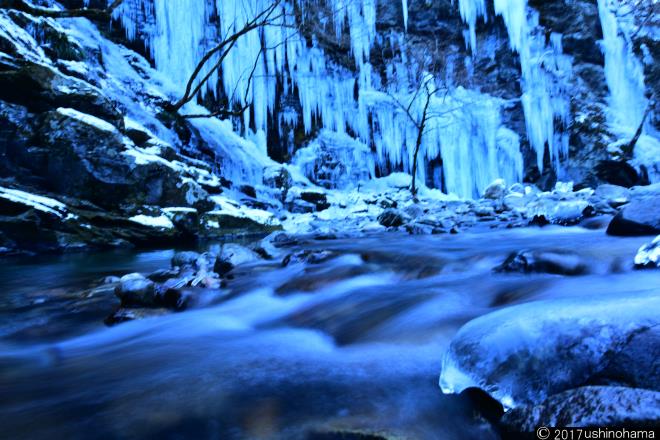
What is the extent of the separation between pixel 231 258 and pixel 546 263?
2.91m

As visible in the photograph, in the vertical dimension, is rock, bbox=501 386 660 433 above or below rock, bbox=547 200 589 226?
below

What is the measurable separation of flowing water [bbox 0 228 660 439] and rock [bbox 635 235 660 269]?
70mm

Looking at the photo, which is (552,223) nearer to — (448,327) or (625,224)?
(625,224)

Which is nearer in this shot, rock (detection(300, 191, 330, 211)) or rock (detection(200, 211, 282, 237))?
rock (detection(200, 211, 282, 237))

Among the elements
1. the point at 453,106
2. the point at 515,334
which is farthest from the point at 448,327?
the point at 453,106

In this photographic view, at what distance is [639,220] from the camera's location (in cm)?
319

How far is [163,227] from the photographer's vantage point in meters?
A: 8.70

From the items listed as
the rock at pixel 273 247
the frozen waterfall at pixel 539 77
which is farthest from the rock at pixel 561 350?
the frozen waterfall at pixel 539 77

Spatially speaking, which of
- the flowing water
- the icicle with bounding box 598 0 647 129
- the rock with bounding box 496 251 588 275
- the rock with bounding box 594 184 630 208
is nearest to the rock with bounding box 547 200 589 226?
the flowing water

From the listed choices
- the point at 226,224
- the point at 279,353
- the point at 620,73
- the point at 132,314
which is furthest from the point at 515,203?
the point at 620,73

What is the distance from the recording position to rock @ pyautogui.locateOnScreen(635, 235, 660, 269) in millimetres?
1964

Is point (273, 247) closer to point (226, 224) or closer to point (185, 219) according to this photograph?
point (185, 219)

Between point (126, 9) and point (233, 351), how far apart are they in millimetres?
18753

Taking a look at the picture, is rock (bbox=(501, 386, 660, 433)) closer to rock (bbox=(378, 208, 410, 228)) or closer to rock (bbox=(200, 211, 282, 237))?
rock (bbox=(378, 208, 410, 228))
